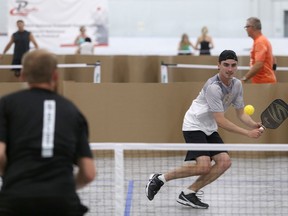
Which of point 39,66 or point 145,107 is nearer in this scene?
point 39,66

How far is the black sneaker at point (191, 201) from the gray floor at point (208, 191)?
48 millimetres

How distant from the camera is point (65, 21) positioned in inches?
1049

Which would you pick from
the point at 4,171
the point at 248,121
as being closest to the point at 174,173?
the point at 248,121

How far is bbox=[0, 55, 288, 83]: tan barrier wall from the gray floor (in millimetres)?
6361

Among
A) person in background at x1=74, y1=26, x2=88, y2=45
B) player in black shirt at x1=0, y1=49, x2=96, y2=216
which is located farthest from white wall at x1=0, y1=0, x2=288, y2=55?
player in black shirt at x1=0, y1=49, x2=96, y2=216

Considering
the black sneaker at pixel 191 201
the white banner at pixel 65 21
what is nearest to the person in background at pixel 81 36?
the white banner at pixel 65 21

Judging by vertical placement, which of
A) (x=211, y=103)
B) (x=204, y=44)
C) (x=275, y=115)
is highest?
(x=211, y=103)

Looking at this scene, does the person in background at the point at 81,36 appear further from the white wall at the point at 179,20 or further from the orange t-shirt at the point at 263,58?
the orange t-shirt at the point at 263,58

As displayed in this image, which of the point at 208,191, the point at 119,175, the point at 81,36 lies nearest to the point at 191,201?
the point at 208,191

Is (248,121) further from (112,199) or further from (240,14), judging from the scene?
(240,14)

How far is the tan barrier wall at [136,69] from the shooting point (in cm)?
1772

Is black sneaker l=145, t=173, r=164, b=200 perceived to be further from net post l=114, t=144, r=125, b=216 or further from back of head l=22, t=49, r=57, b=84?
back of head l=22, t=49, r=57, b=84

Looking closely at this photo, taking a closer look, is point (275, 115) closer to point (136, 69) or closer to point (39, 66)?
point (39, 66)

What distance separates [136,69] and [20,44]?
265cm
